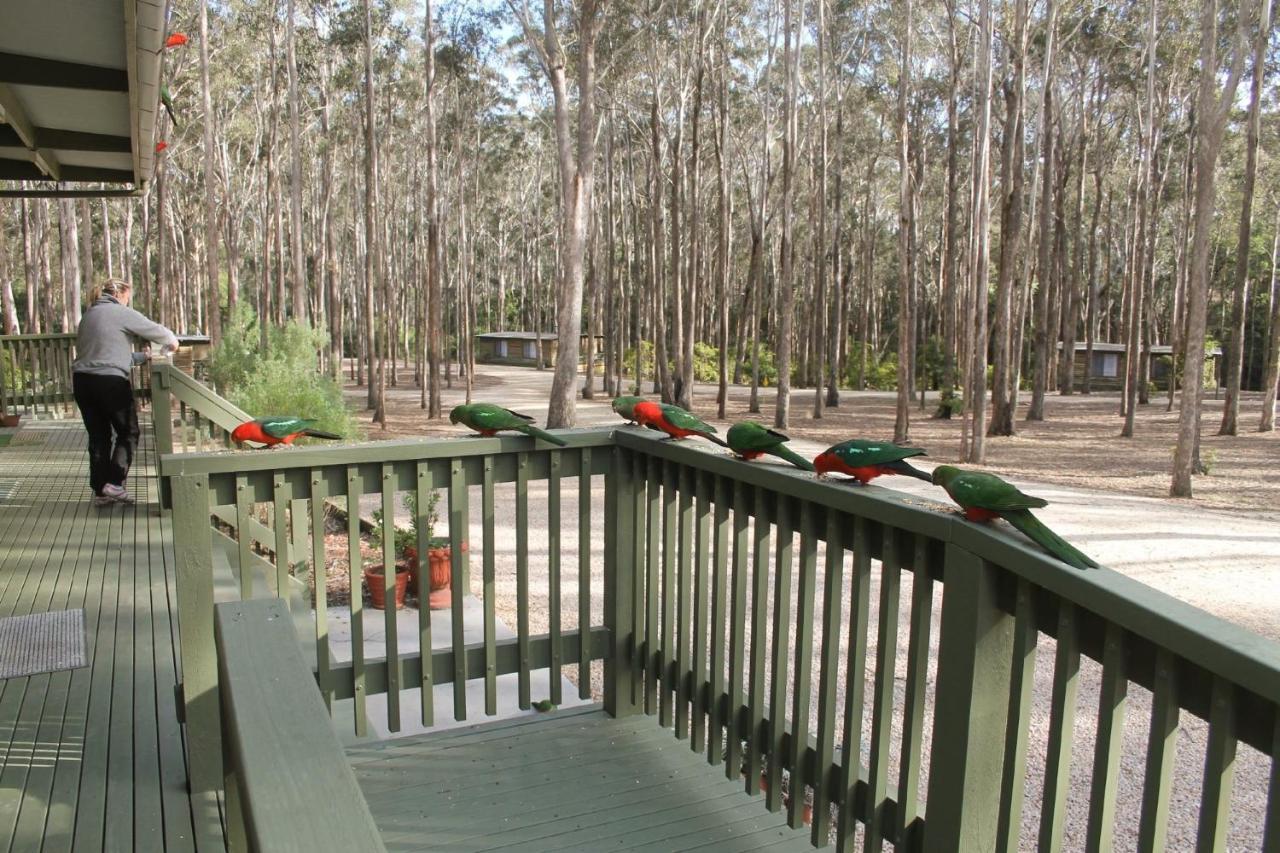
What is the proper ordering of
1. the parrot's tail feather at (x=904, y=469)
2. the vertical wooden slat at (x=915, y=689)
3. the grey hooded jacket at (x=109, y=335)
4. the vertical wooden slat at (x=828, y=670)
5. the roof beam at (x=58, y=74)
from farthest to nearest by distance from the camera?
the grey hooded jacket at (x=109, y=335) → the roof beam at (x=58, y=74) → the vertical wooden slat at (x=828, y=670) → the parrot's tail feather at (x=904, y=469) → the vertical wooden slat at (x=915, y=689)

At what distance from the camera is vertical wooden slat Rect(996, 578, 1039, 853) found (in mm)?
1660

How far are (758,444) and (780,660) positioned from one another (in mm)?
594

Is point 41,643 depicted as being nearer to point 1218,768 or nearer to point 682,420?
point 682,420

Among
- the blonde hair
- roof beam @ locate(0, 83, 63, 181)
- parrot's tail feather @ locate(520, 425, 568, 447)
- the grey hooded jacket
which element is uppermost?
roof beam @ locate(0, 83, 63, 181)

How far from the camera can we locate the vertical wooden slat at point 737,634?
2.59 m

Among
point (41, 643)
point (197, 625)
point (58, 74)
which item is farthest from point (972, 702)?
point (58, 74)

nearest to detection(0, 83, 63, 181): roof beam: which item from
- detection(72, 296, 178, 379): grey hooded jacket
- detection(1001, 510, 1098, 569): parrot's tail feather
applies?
detection(72, 296, 178, 379): grey hooded jacket

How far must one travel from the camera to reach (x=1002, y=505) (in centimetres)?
168

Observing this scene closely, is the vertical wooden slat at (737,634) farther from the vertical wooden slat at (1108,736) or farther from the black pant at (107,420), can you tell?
the black pant at (107,420)

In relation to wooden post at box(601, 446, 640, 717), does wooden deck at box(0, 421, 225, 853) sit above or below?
below

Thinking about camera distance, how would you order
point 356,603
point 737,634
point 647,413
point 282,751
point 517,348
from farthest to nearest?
point 517,348 → point 647,413 → point 356,603 → point 737,634 → point 282,751

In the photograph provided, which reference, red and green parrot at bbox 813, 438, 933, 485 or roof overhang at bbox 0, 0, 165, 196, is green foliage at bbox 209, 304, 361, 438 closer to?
roof overhang at bbox 0, 0, 165, 196

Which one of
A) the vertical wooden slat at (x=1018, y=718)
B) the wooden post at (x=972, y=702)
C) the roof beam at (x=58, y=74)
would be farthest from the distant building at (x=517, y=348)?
the vertical wooden slat at (x=1018, y=718)

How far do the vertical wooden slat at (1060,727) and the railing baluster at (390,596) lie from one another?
1.86 m
